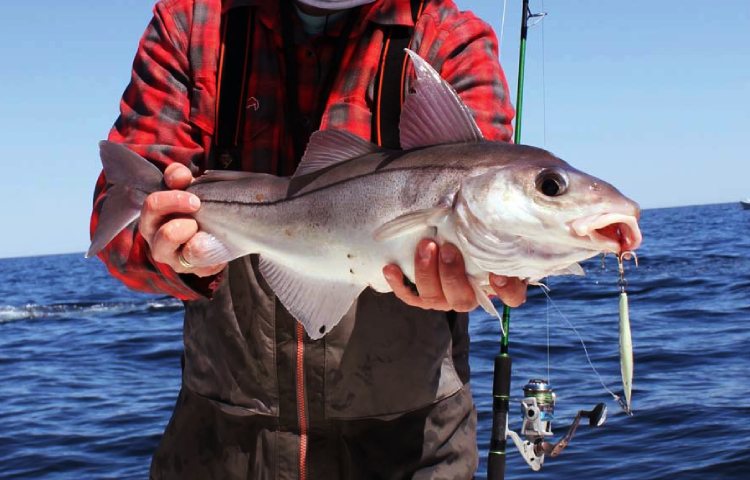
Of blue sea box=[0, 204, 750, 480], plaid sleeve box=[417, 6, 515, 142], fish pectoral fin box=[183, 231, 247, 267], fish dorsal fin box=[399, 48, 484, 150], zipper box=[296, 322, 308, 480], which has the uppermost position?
plaid sleeve box=[417, 6, 515, 142]

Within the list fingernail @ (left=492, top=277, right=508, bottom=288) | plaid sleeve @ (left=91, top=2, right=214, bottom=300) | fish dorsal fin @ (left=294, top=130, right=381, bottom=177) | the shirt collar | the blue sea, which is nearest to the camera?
fingernail @ (left=492, top=277, right=508, bottom=288)

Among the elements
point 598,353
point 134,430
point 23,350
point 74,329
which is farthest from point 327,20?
point 74,329

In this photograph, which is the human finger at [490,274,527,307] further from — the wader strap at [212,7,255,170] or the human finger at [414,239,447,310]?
the wader strap at [212,7,255,170]

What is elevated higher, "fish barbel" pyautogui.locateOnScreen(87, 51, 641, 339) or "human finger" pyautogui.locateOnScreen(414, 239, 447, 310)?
"fish barbel" pyautogui.locateOnScreen(87, 51, 641, 339)

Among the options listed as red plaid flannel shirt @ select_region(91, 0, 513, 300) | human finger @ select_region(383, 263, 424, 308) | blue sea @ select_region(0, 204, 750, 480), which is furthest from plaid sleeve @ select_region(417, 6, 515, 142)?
blue sea @ select_region(0, 204, 750, 480)

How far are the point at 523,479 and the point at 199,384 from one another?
5.12 meters

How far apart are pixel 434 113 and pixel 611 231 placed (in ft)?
2.28

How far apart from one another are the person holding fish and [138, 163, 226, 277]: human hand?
7.1 inches

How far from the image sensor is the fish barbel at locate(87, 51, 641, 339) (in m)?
2.48

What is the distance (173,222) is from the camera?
2.98m

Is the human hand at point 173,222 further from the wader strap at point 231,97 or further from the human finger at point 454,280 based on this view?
the human finger at point 454,280

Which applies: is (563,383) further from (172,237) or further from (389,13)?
(172,237)

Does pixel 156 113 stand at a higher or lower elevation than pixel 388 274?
higher

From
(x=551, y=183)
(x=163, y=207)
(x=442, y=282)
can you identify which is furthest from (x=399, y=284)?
(x=163, y=207)
